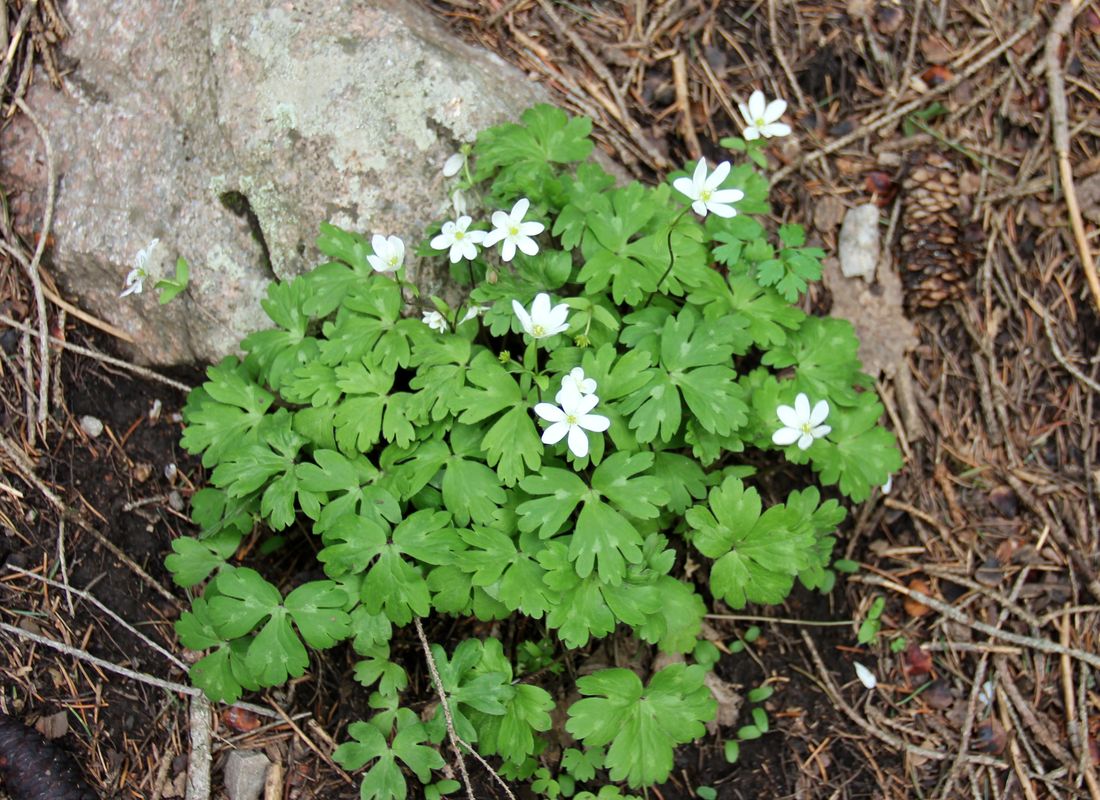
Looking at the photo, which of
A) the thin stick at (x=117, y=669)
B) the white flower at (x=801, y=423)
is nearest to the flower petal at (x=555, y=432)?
the white flower at (x=801, y=423)

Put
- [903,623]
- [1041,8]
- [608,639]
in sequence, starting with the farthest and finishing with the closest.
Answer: [1041,8], [903,623], [608,639]

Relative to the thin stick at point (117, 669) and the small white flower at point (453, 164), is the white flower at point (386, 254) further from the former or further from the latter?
the thin stick at point (117, 669)

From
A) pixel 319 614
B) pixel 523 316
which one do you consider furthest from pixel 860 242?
pixel 319 614

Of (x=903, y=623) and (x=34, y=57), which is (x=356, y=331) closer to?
(x=34, y=57)

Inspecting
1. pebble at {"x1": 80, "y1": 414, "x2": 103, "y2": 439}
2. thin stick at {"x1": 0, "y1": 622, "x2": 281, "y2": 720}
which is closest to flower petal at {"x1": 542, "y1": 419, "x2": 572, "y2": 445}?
thin stick at {"x1": 0, "y1": 622, "x2": 281, "y2": 720}

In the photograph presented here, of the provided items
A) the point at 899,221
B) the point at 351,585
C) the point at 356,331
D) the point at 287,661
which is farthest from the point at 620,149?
the point at 287,661

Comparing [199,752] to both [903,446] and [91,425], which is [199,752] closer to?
[91,425]

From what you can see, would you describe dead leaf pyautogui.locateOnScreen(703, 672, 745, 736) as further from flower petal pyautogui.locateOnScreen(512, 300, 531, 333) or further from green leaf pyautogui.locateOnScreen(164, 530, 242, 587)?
green leaf pyautogui.locateOnScreen(164, 530, 242, 587)
